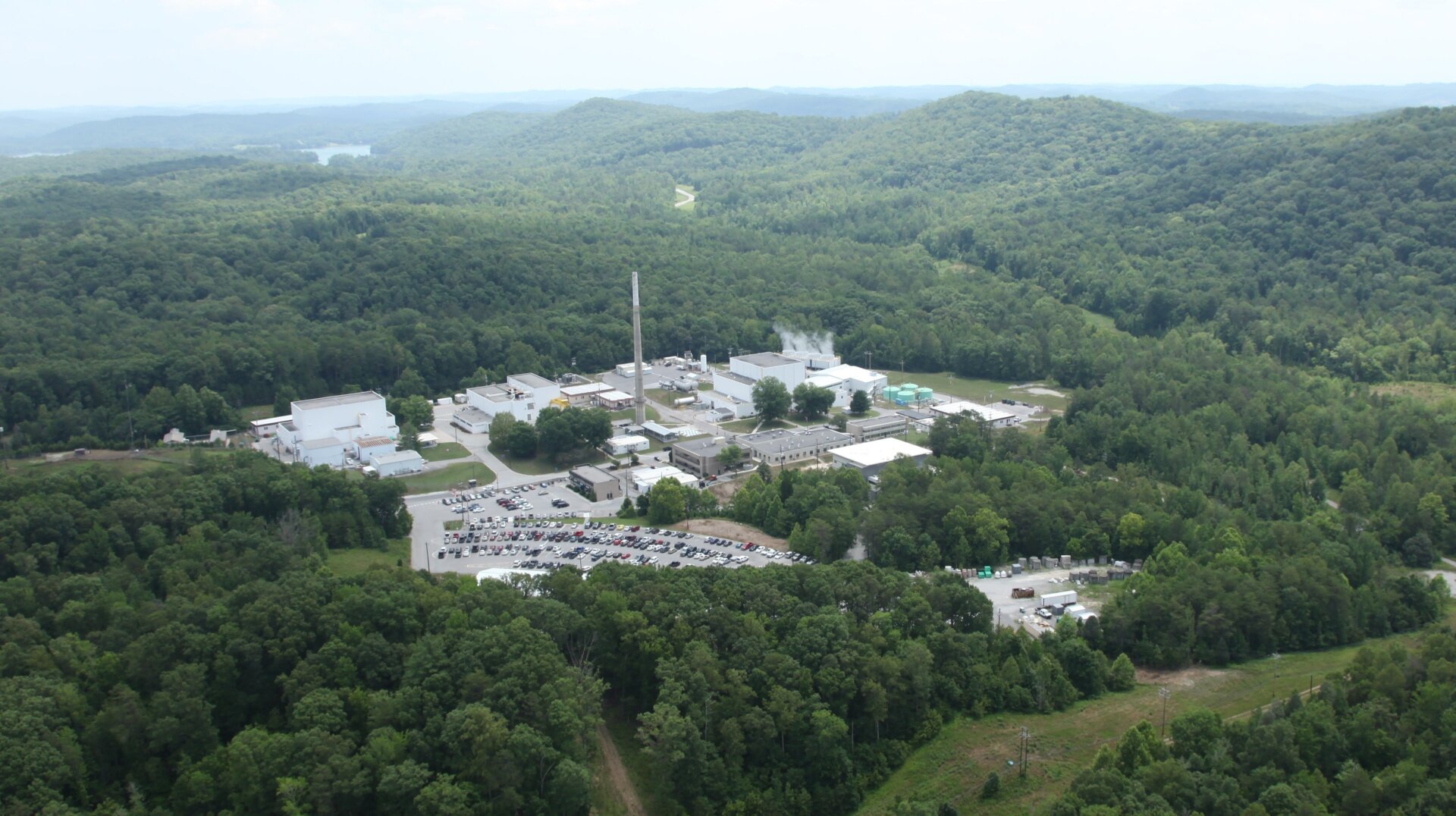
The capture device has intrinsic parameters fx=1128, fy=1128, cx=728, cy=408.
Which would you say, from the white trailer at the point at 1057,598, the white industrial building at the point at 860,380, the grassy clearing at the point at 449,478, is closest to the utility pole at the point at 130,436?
the grassy clearing at the point at 449,478

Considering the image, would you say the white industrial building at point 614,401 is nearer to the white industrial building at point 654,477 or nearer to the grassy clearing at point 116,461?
the white industrial building at point 654,477

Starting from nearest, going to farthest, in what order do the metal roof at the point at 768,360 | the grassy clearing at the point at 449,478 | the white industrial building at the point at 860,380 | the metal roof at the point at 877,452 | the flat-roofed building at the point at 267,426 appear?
the metal roof at the point at 877,452 < the grassy clearing at the point at 449,478 < the flat-roofed building at the point at 267,426 < the white industrial building at the point at 860,380 < the metal roof at the point at 768,360

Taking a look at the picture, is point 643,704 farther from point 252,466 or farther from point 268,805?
point 252,466

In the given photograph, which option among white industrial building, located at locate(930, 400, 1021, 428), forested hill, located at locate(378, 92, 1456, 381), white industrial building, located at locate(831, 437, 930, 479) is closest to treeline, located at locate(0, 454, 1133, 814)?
white industrial building, located at locate(831, 437, 930, 479)

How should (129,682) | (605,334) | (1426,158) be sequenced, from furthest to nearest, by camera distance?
(1426,158), (605,334), (129,682)

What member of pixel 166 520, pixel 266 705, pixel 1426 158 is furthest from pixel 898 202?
pixel 266 705

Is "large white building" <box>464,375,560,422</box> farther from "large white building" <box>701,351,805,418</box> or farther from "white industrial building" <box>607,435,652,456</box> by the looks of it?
"large white building" <box>701,351,805,418</box>
